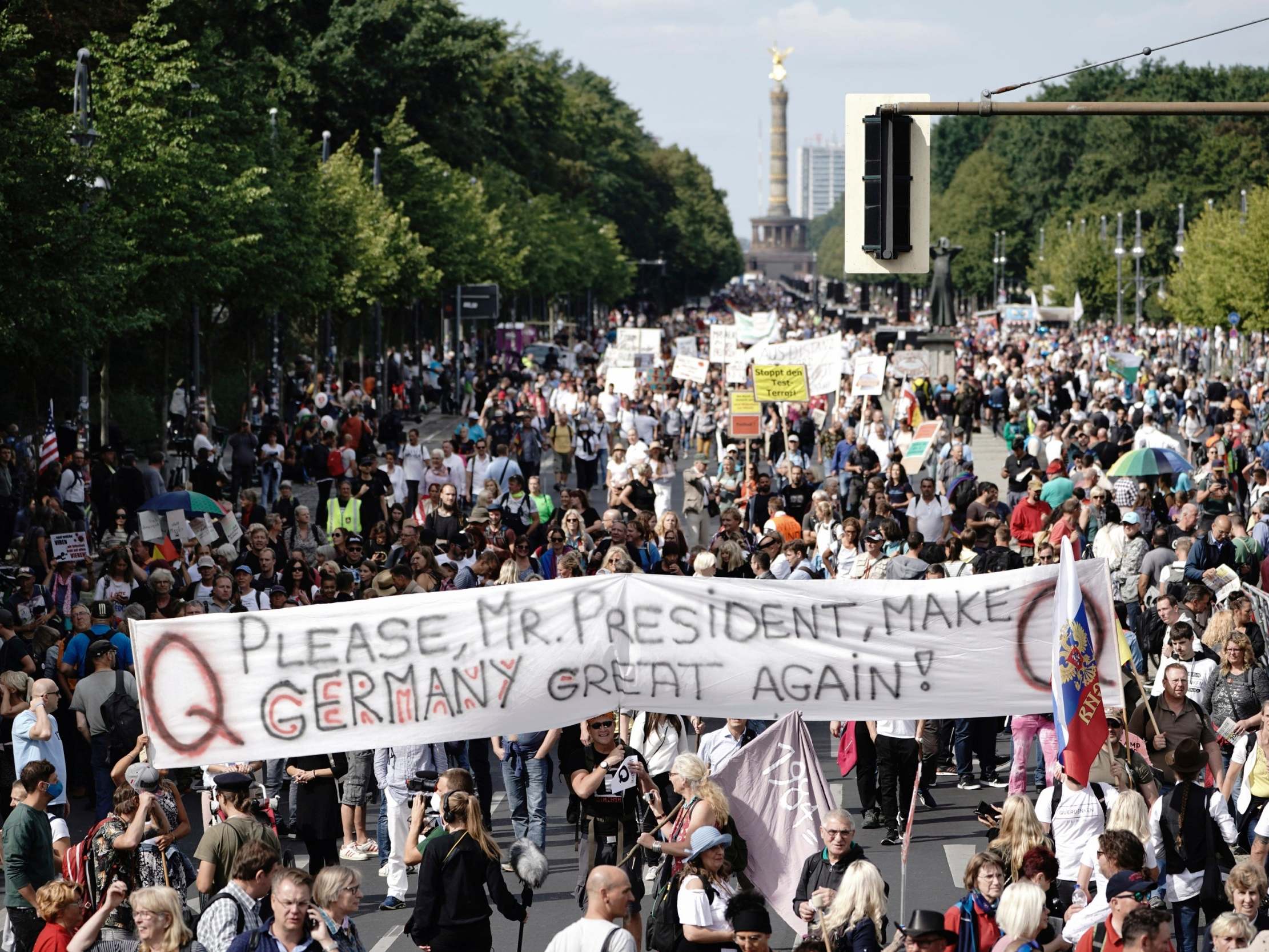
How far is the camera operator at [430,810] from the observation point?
9.49 meters

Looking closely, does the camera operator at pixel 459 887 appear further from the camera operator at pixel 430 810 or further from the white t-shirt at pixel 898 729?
the white t-shirt at pixel 898 729

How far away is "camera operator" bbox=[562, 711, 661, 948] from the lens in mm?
10359

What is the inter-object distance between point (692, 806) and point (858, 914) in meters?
1.51

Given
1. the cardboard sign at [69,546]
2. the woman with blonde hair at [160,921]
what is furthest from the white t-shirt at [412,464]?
the woman with blonde hair at [160,921]

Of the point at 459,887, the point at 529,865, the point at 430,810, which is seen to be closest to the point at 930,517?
the point at 430,810

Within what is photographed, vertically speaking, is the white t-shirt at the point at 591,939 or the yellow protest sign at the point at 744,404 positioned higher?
the yellow protest sign at the point at 744,404

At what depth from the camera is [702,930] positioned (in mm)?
8930

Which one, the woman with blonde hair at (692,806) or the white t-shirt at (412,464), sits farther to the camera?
the white t-shirt at (412,464)

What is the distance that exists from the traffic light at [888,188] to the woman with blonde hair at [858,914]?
375 centimetres

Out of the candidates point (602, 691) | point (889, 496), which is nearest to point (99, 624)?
point (602, 691)

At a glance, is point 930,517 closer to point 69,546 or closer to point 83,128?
point 69,546

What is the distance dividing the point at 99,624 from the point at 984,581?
6.41 m

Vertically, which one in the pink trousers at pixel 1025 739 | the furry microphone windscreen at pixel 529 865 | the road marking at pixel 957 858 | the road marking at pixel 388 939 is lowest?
the road marking at pixel 957 858

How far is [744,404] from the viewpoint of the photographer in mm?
28250
